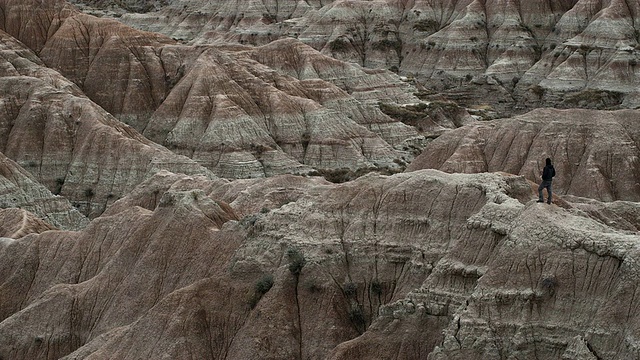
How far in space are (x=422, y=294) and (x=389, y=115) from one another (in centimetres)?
9189

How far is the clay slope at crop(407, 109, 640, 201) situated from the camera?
103 metres

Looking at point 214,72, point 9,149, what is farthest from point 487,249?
point 214,72

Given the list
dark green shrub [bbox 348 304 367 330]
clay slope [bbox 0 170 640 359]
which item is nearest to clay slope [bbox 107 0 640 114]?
clay slope [bbox 0 170 640 359]

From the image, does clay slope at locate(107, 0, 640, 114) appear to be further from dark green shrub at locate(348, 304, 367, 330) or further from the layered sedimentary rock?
dark green shrub at locate(348, 304, 367, 330)

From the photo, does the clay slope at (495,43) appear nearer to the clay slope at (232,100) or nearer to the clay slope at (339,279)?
the clay slope at (232,100)

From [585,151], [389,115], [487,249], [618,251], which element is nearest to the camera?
[618,251]

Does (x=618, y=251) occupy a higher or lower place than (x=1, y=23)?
higher

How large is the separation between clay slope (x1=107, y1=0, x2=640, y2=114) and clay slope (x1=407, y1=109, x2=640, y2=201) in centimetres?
4122

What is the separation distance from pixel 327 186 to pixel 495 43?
118 m

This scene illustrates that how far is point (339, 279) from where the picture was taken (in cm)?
5503

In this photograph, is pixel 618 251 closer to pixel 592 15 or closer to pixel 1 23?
pixel 1 23

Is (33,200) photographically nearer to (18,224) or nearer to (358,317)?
(18,224)

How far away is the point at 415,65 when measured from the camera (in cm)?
18025

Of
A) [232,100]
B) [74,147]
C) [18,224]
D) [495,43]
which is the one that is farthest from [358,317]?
[495,43]
